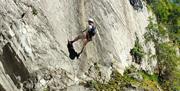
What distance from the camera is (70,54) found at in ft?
85.5

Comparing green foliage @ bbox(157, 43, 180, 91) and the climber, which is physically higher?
the climber

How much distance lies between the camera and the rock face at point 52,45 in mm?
22844

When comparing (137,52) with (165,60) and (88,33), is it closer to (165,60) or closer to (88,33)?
(165,60)

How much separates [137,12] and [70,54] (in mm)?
14546

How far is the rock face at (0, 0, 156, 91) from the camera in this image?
899 inches

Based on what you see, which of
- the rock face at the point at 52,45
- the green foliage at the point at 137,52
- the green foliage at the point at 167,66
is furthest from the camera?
the green foliage at the point at 167,66

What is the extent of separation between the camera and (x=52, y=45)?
2502 centimetres

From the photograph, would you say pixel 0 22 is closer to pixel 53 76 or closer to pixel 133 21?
pixel 53 76

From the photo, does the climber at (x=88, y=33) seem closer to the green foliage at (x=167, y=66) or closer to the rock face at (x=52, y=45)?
the rock face at (x=52, y=45)

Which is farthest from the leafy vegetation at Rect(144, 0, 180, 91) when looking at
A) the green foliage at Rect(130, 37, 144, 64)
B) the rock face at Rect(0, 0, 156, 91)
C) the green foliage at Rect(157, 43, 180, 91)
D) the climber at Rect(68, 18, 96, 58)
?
the climber at Rect(68, 18, 96, 58)

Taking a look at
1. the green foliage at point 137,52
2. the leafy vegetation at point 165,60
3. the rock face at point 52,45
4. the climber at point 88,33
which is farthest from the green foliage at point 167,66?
the climber at point 88,33

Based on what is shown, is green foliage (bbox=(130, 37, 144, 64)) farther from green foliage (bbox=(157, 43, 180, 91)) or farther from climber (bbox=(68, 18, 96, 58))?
climber (bbox=(68, 18, 96, 58))

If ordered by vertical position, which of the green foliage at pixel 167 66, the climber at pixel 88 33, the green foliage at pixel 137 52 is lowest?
the green foliage at pixel 167 66

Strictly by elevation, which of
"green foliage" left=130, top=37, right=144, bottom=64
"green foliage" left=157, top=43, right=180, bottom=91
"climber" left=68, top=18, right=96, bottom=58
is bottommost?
"green foliage" left=157, top=43, right=180, bottom=91
